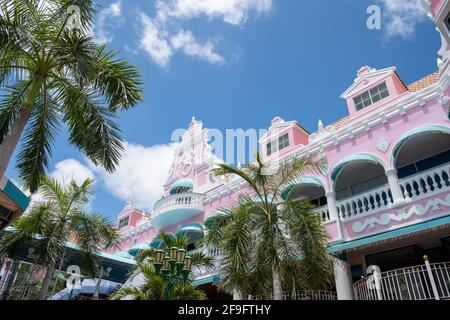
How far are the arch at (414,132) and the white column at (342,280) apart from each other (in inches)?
148

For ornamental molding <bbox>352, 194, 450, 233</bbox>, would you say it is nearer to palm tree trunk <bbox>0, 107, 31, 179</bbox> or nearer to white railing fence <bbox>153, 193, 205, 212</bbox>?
white railing fence <bbox>153, 193, 205, 212</bbox>

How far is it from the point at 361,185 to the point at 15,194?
1232 cm

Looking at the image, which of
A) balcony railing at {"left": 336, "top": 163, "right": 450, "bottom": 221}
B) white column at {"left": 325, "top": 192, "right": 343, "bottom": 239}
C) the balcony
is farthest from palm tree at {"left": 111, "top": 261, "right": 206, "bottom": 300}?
the balcony

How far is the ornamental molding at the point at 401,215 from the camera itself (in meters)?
10.2

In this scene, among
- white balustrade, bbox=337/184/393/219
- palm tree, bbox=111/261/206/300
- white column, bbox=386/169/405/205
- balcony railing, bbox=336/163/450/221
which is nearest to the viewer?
balcony railing, bbox=336/163/450/221

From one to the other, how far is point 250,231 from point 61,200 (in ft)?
26.1

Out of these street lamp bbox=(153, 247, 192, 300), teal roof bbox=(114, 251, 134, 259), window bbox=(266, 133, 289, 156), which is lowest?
street lamp bbox=(153, 247, 192, 300)

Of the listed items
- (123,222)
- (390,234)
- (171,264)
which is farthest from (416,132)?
(123,222)

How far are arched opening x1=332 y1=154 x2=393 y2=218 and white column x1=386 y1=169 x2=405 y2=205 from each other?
169 millimetres

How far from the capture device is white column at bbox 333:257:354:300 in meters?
11.2

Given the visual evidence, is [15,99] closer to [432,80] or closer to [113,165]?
[113,165]

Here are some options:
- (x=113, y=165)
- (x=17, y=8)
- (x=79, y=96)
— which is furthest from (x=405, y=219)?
(x=17, y=8)

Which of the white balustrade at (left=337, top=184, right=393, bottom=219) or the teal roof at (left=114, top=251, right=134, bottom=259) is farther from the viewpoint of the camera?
the teal roof at (left=114, top=251, right=134, bottom=259)
